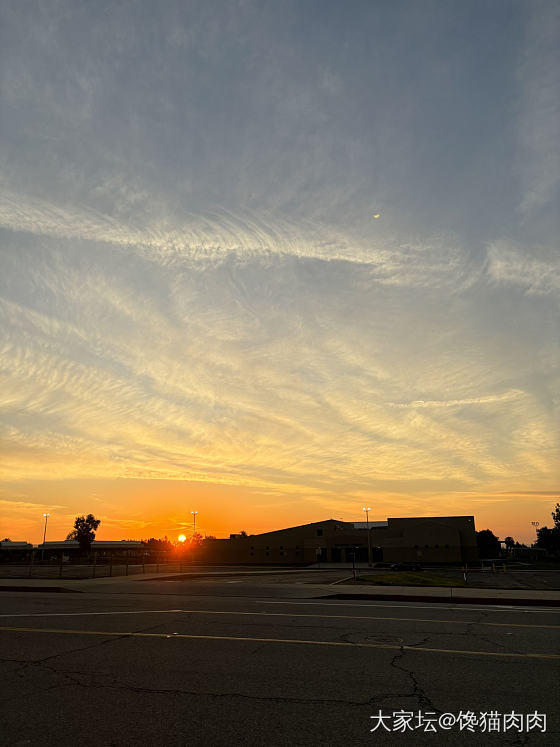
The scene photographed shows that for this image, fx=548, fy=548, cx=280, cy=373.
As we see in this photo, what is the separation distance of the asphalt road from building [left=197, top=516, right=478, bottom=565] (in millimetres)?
79579

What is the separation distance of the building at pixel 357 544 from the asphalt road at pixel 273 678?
261 feet

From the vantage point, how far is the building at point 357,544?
87.8 meters

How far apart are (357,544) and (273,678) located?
88.7 meters

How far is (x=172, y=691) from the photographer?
6.96 meters

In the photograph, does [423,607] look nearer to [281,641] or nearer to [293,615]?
[293,615]

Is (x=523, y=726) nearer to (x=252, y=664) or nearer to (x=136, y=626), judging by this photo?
(x=252, y=664)

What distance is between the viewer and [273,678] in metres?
7.56

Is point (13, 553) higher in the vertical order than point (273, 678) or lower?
lower

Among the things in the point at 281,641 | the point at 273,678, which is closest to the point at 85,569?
the point at 281,641

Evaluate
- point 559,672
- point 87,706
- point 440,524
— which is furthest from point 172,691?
point 440,524

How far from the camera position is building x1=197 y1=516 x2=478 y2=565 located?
87812mm

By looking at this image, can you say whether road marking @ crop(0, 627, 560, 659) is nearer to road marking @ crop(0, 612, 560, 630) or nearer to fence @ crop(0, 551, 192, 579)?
road marking @ crop(0, 612, 560, 630)

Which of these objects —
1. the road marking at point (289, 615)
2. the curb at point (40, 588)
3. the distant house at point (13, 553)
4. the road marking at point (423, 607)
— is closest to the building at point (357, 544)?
the distant house at point (13, 553)

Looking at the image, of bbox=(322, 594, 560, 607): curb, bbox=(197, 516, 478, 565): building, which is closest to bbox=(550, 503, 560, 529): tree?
bbox=(197, 516, 478, 565): building
